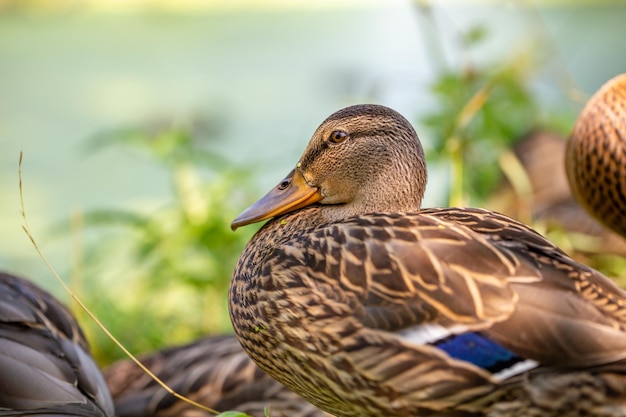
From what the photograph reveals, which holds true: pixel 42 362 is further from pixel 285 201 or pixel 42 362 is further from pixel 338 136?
pixel 338 136

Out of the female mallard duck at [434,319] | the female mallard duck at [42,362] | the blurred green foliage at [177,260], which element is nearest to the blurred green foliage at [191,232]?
the blurred green foliage at [177,260]

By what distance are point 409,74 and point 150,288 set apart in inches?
166

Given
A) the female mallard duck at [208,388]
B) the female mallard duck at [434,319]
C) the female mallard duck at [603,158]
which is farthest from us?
the female mallard duck at [603,158]

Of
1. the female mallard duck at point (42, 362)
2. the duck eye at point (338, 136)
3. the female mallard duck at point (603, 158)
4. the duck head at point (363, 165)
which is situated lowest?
the female mallard duck at point (42, 362)

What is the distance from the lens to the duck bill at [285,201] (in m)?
2.35

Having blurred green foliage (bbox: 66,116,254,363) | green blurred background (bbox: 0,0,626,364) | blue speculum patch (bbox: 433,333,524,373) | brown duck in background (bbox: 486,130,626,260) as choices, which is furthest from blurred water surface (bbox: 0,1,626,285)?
blue speculum patch (bbox: 433,333,524,373)

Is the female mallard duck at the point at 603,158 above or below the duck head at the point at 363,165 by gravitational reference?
below

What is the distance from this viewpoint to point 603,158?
3.10m

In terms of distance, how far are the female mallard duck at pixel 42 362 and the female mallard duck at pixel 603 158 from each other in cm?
168

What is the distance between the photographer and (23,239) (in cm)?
641

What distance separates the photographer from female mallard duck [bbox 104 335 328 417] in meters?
2.93

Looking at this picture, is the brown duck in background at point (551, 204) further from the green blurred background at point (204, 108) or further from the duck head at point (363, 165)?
the duck head at point (363, 165)

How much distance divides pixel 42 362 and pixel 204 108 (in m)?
6.07

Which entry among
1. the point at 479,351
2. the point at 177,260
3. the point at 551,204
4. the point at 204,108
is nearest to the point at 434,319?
the point at 479,351
